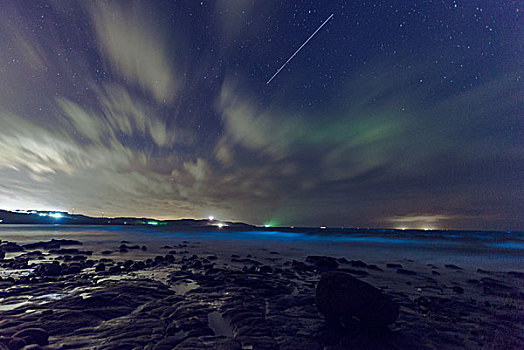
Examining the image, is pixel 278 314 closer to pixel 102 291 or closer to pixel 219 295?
pixel 219 295

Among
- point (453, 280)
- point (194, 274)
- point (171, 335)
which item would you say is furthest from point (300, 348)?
point (453, 280)

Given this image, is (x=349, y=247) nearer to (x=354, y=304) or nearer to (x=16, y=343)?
(x=354, y=304)

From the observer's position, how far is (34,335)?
5.50 m

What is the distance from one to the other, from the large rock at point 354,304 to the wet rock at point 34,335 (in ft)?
24.9

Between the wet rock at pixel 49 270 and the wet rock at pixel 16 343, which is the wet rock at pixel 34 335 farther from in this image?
the wet rock at pixel 49 270

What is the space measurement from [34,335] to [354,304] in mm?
8539

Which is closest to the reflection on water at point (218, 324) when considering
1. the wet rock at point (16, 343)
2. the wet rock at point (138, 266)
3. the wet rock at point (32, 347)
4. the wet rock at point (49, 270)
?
the wet rock at point (32, 347)

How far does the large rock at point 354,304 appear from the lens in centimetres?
703

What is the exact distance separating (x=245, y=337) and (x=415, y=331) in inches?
201

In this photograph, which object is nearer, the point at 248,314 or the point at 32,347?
the point at 32,347

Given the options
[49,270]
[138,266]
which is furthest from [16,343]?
[138,266]

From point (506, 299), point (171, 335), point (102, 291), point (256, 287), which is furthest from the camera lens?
point (256, 287)

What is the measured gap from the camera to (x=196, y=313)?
7.52 metres

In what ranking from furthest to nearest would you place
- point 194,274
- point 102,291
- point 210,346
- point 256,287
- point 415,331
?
point 194,274 → point 256,287 → point 102,291 → point 415,331 → point 210,346
